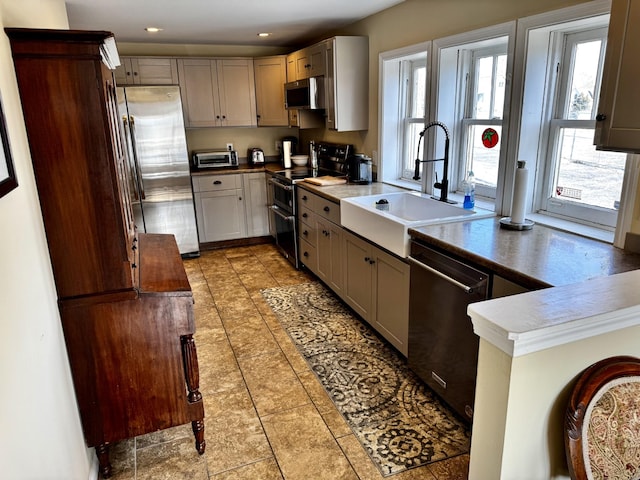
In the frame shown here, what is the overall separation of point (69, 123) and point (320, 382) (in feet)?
6.20

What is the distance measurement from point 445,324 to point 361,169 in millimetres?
2074

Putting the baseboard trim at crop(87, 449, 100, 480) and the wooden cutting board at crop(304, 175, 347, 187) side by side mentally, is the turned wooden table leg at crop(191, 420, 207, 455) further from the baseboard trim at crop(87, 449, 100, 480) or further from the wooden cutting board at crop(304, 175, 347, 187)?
the wooden cutting board at crop(304, 175, 347, 187)

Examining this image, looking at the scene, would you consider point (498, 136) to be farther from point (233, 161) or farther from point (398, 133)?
point (233, 161)

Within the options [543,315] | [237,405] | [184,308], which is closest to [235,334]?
[237,405]

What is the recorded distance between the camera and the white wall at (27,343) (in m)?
1.10

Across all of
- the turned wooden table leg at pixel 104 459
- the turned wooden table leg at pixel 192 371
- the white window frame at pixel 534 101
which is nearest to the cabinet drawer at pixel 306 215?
the white window frame at pixel 534 101

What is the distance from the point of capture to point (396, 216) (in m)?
3.07

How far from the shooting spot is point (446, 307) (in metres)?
2.19

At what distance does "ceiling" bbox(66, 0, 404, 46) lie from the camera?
325cm

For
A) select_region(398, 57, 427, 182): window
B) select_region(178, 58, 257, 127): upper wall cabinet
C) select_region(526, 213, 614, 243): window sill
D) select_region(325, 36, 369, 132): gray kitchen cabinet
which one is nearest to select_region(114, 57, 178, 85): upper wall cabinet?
select_region(178, 58, 257, 127): upper wall cabinet

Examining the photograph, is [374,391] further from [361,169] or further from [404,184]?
[361,169]

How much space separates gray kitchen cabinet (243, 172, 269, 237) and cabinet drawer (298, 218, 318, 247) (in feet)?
3.84

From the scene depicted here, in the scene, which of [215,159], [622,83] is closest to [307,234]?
[215,159]

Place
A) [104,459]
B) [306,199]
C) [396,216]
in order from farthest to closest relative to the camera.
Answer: [306,199]
[396,216]
[104,459]
